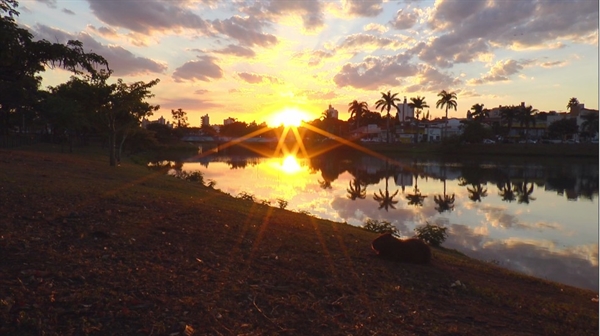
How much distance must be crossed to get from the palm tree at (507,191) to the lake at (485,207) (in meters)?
0.08

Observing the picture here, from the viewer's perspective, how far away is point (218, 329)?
16.0 ft

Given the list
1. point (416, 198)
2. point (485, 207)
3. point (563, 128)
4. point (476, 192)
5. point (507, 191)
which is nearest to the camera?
point (485, 207)

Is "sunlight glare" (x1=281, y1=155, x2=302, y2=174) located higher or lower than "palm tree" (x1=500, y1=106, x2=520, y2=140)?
lower

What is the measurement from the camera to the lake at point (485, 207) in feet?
51.2

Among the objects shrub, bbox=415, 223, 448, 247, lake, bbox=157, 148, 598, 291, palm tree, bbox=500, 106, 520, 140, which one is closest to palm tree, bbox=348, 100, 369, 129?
palm tree, bbox=500, 106, 520, 140

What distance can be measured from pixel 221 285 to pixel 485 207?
2353 centimetres

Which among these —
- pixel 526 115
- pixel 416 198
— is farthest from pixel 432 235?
pixel 526 115

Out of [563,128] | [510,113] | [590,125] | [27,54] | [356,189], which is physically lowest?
[356,189]

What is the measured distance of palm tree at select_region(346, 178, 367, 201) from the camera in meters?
29.7

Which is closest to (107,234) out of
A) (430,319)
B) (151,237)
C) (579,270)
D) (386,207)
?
(151,237)

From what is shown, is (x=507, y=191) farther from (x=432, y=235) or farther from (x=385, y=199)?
(x=432, y=235)

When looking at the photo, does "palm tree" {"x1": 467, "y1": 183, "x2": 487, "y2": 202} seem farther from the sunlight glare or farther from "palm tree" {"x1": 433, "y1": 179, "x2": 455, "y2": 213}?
the sunlight glare

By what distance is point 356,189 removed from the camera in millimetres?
33656

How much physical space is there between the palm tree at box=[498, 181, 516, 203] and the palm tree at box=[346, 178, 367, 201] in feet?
32.0
